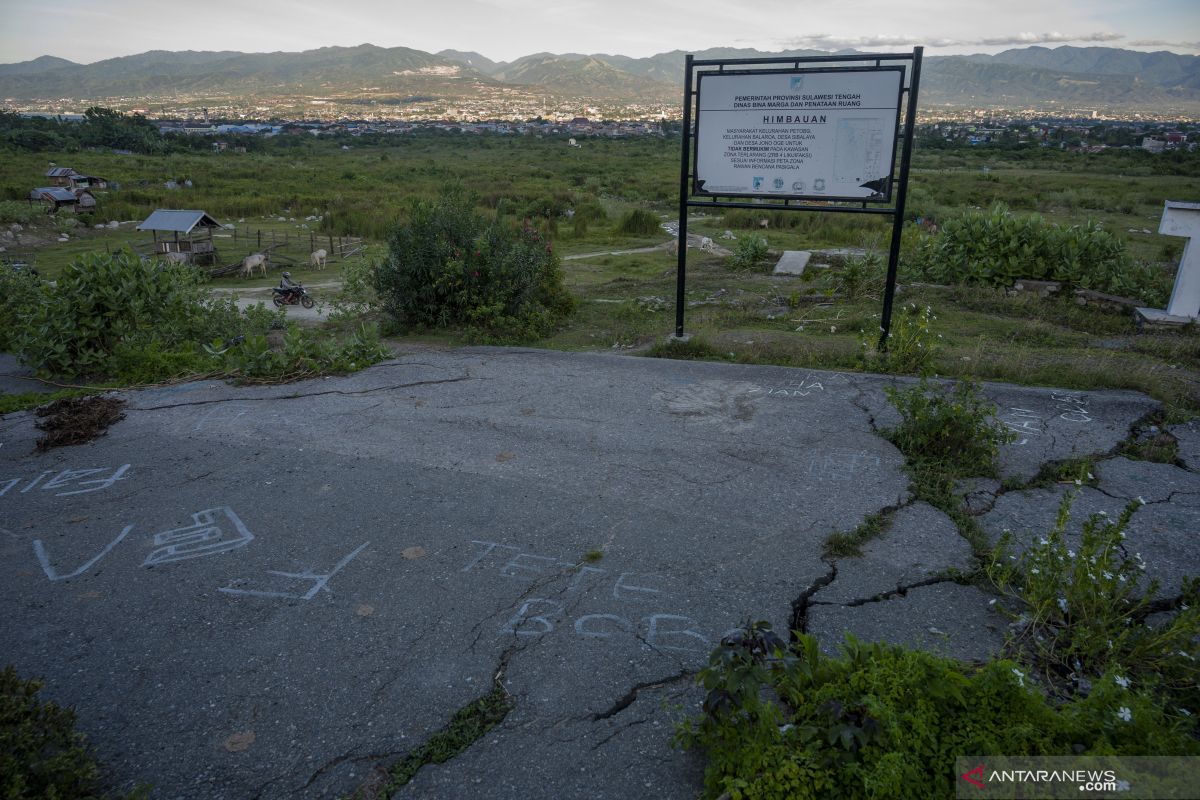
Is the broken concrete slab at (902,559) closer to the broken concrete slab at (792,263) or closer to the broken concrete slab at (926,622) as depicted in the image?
the broken concrete slab at (926,622)

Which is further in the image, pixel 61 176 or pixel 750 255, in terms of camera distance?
pixel 61 176

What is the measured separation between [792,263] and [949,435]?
9.68 m

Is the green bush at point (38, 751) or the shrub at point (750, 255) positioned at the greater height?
the green bush at point (38, 751)

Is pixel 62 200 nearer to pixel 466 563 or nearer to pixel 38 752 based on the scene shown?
pixel 466 563

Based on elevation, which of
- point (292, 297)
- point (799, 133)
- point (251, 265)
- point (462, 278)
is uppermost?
point (799, 133)

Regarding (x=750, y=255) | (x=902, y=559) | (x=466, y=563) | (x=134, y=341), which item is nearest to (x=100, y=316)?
(x=134, y=341)

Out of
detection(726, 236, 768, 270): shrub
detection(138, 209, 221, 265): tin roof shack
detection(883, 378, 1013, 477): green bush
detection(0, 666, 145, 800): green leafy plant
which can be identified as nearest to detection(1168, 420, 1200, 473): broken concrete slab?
detection(883, 378, 1013, 477): green bush

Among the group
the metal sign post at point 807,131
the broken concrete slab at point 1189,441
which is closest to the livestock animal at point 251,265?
the metal sign post at point 807,131

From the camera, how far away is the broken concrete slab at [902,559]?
387cm

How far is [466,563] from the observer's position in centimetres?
420

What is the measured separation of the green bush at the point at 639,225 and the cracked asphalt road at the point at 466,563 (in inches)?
647

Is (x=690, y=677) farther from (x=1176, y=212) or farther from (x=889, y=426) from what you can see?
(x=1176, y=212)

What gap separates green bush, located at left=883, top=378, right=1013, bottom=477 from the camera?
5.20 m

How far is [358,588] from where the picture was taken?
3.97 m
